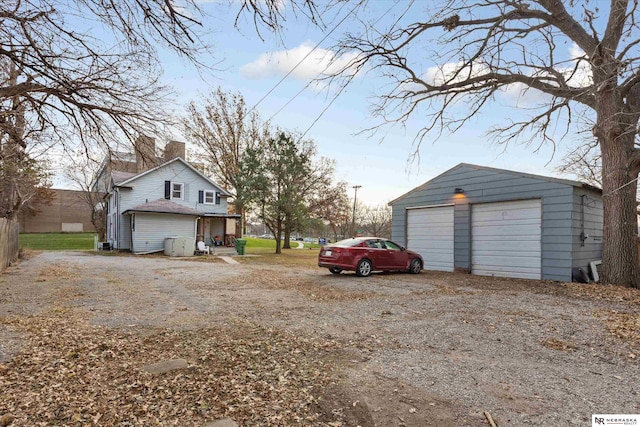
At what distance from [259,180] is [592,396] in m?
22.1

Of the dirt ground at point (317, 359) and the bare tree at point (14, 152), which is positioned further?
the bare tree at point (14, 152)

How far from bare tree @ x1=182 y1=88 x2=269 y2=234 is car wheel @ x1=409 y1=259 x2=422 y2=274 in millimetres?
18257

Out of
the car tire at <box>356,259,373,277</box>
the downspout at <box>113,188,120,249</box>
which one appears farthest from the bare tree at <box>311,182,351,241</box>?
the car tire at <box>356,259,373,277</box>

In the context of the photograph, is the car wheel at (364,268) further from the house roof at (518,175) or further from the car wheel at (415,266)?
the house roof at (518,175)

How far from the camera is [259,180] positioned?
941 inches

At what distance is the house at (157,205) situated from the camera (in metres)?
21.2

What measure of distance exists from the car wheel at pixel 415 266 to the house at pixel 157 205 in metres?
13.4

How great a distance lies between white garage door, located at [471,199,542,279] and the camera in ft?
36.3

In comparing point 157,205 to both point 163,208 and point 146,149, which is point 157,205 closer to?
point 163,208

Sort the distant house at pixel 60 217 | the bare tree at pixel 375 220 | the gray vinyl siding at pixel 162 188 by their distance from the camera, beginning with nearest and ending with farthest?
the gray vinyl siding at pixel 162 188 < the distant house at pixel 60 217 < the bare tree at pixel 375 220

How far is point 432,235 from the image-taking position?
14016mm

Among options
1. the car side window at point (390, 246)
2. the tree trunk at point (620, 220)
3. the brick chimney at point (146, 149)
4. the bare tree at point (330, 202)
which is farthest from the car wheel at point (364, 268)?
the bare tree at point (330, 202)

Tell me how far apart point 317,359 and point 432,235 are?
1103 cm

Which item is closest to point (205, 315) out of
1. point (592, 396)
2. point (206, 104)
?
point (592, 396)
